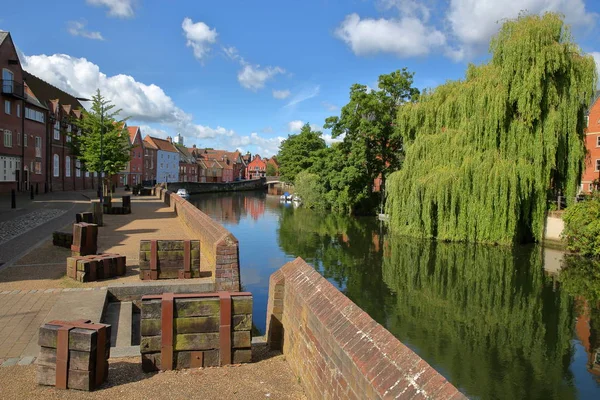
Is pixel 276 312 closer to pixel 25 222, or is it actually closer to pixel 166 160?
pixel 25 222

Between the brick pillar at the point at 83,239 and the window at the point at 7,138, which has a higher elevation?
the window at the point at 7,138

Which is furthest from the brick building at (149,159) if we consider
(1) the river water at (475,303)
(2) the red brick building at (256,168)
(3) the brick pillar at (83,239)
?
(3) the brick pillar at (83,239)

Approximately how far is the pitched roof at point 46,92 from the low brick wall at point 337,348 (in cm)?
4344

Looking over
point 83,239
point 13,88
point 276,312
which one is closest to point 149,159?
point 13,88

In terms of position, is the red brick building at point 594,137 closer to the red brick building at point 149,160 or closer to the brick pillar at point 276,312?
the brick pillar at point 276,312

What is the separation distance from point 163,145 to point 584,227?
81.6 m

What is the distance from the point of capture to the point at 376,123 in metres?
38.7

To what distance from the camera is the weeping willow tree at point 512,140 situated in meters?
21.7

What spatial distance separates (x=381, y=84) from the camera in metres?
38.9

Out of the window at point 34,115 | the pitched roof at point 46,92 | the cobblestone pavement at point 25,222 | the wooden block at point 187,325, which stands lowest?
the cobblestone pavement at point 25,222

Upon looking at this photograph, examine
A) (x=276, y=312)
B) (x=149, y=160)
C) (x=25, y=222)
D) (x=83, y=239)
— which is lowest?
(x=25, y=222)

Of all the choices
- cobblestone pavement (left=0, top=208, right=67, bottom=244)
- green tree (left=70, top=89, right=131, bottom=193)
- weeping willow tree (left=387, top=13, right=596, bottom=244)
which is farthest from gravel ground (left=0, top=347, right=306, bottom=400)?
green tree (left=70, top=89, right=131, bottom=193)

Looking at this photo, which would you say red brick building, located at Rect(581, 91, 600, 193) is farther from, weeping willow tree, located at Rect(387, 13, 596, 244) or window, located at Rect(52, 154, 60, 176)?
window, located at Rect(52, 154, 60, 176)

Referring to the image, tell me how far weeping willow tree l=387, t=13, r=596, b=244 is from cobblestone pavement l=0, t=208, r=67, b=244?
17975mm
